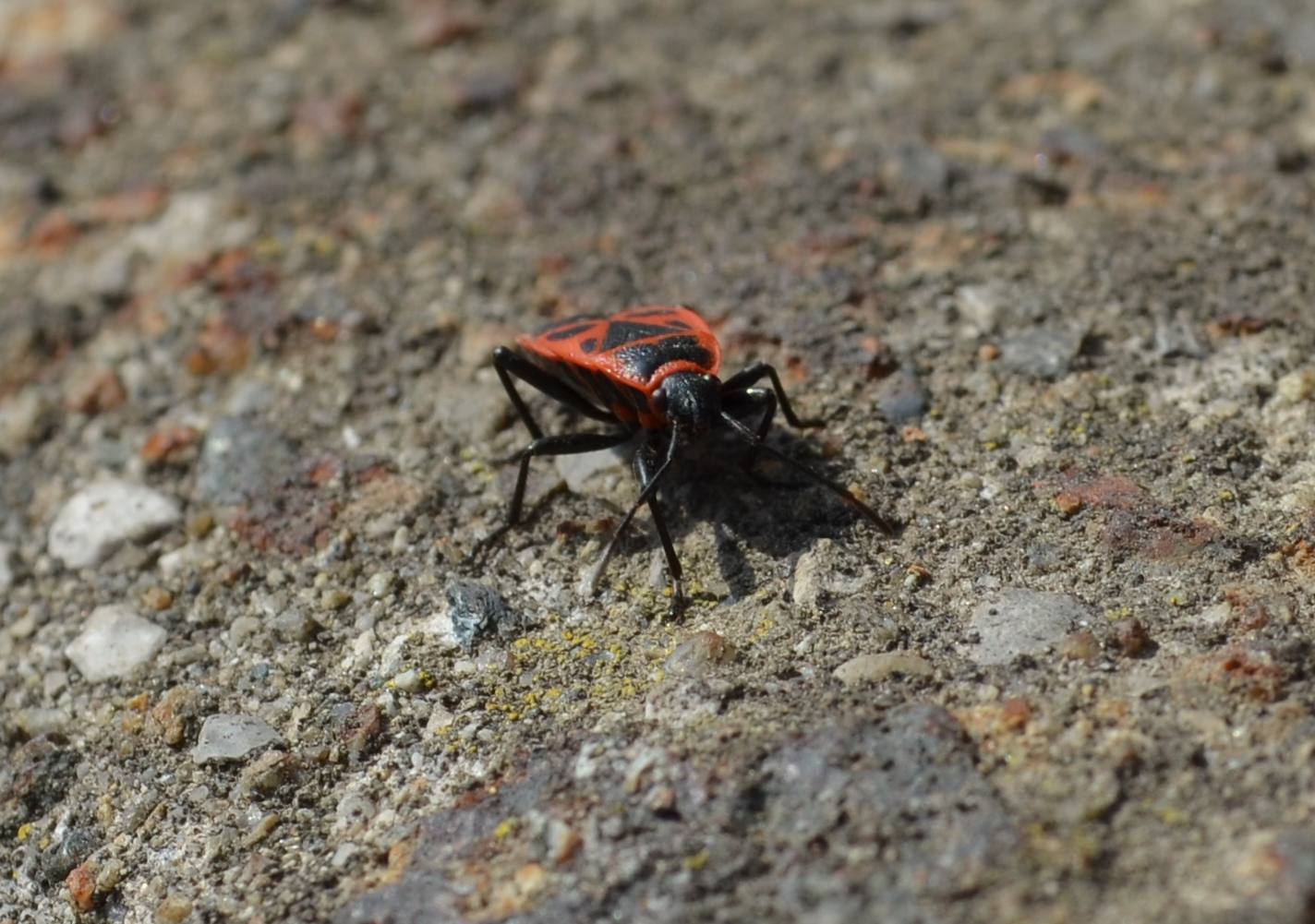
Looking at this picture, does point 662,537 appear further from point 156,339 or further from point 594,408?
point 156,339

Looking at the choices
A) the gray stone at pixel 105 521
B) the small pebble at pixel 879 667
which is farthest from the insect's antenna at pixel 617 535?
the gray stone at pixel 105 521

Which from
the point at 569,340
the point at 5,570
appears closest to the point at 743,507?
the point at 569,340

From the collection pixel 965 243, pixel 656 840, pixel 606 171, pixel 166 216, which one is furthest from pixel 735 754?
pixel 166 216

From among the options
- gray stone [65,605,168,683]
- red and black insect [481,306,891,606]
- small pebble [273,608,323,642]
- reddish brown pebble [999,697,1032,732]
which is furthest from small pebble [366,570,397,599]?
reddish brown pebble [999,697,1032,732]

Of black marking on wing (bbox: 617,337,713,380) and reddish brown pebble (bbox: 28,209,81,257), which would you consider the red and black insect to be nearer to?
black marking on wing (bbox: 617,337,713,380)

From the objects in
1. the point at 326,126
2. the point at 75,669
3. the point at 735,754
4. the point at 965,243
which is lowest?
the point at 75,669

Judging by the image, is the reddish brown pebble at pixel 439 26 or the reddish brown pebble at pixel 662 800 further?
the reddish brown pebble at pixel 439 26

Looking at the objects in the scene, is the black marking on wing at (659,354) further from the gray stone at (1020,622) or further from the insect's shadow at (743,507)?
the gray stone at (1020,622)

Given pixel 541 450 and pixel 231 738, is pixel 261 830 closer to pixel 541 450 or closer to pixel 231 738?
pixel 231 738
